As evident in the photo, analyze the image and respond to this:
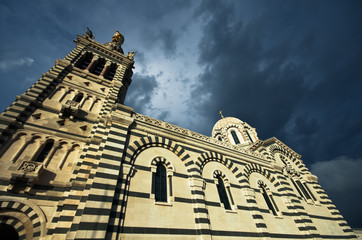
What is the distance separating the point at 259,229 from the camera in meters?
8.84

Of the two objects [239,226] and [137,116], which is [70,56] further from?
[239,226]

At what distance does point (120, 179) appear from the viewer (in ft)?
22.6

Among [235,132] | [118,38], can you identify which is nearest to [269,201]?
[235,132]

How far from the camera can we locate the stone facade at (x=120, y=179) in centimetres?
611

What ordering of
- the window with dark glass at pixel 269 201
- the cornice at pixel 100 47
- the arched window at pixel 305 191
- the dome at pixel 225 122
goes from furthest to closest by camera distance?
1. the dome at pixel 225 122
2. the cornice at pixel 100 47
3. the arched window at pixel 305 191
4. the window with dark glass at pixel 269 201

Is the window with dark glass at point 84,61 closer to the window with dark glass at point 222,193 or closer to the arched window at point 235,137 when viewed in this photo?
the window with dark glass at point 222,193

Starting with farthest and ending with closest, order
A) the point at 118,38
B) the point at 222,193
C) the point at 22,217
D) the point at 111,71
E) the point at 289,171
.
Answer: the point at 118,38, the point at 111,71, the point at 289,171, the point at 222,193, the point at 22,217

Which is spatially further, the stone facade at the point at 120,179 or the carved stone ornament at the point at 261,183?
the carved stone ornament at the point at 261,183

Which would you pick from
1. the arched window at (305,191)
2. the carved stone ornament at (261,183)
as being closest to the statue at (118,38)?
the carved stone ornament at (261,183)

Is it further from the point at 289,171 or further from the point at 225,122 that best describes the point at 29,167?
the point at 225,122

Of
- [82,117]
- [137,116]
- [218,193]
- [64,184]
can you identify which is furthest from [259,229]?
[82,117]

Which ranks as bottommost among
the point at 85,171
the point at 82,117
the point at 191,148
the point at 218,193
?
the point at 218,193

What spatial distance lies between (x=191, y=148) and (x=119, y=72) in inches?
459

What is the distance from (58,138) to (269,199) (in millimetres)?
14802
